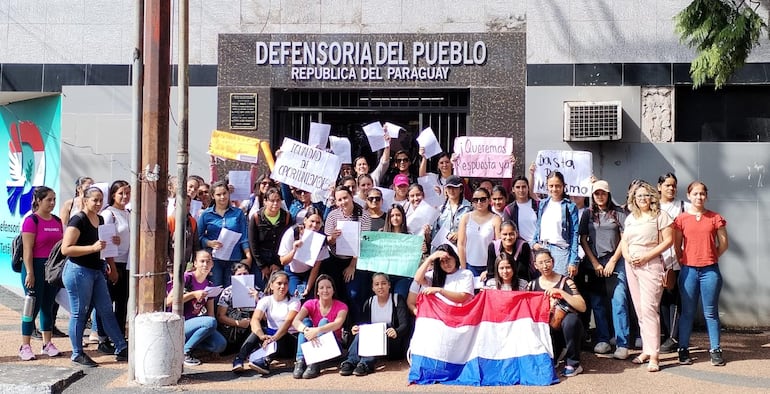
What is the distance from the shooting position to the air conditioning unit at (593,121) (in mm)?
9984

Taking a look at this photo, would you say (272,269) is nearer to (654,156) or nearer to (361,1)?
(361,1)

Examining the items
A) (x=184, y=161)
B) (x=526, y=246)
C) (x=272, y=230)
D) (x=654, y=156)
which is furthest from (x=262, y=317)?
(x=654, y=156)

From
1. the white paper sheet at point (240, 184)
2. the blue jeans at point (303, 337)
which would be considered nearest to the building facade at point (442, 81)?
the white paper sheet at point (240, 184)

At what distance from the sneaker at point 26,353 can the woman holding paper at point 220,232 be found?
1.93 metres

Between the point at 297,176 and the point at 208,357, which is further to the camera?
the point at 297,176

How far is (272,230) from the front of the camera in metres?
8.12

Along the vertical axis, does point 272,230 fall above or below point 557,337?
above

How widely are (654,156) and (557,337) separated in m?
3.88

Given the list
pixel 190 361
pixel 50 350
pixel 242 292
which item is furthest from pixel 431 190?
pixel 50 350

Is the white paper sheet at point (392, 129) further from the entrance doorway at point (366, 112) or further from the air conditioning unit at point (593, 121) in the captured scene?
the air conditioning unit at point (593, 121)

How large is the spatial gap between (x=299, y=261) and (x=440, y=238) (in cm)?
151

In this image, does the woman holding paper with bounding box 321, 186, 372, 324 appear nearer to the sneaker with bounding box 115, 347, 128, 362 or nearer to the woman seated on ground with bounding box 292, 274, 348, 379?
the woman seated on ground with bounding box 292, 274, 348, 379

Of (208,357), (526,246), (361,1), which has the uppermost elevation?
(361,1)

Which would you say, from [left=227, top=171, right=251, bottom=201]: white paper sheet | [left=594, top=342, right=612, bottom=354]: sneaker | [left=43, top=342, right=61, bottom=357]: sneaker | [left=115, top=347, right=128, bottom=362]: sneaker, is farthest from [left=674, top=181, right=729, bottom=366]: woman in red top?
[left=43, top=342, right=61, bottom=357]: sneaker
